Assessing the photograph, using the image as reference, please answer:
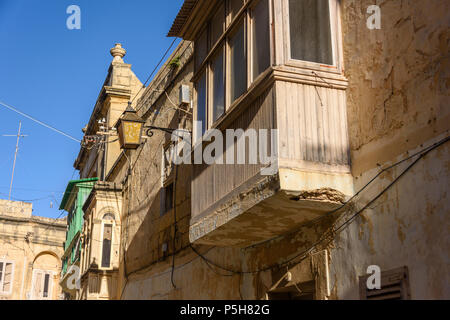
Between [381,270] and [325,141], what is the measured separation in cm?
152

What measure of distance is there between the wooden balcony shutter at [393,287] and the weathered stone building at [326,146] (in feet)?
0.05

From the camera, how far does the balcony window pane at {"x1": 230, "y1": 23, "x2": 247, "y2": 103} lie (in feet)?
24.8

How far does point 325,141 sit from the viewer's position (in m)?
6.49

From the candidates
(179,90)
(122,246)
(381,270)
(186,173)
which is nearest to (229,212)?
(381,270)

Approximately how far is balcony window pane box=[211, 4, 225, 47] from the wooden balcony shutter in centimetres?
438

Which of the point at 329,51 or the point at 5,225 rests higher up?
the point at 5,225

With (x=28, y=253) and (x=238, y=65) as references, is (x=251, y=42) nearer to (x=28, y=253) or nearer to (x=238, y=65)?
(x=238, y=65)

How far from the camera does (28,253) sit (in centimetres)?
3050

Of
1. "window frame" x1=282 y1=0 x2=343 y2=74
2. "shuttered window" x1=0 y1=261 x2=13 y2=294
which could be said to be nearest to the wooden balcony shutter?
"window frame" x1=282 y1=0 x2=343 y2=74

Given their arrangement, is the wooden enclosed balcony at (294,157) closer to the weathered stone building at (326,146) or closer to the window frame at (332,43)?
the weathered stone building at (326,146)

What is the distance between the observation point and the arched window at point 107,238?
609 inches

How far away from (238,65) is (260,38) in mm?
670

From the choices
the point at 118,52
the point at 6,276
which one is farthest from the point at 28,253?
the point at 118,52
